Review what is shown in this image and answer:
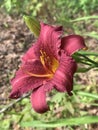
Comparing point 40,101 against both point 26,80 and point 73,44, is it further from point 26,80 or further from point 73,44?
point 73,44

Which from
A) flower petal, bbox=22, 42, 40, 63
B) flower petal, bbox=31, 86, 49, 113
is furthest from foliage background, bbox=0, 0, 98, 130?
flower petal, bbox=31, 86, 49, 113

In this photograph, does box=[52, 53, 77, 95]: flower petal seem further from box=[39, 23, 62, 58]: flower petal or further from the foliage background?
the foliage background

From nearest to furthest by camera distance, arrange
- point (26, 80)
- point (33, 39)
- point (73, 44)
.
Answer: point (73, 44) → point (26, 80) → point (33, 39)

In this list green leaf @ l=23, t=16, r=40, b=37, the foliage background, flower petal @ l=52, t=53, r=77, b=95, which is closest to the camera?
flower petal @ l=52, t=53, r=77, b=95

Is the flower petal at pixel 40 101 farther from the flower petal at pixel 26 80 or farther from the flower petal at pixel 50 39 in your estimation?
the flower petal at pixel 50 39

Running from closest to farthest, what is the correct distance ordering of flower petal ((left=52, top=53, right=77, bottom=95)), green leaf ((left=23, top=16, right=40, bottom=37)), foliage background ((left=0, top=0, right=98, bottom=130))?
flower petal ((left=52, top=53, right=77, bottom=95)) < green leaf ((left=23, top=16, right=40, bottom=37)) < foliage background ((left=0, top=0, right=98, bottom=130))

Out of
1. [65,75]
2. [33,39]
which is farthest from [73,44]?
[33,39]
